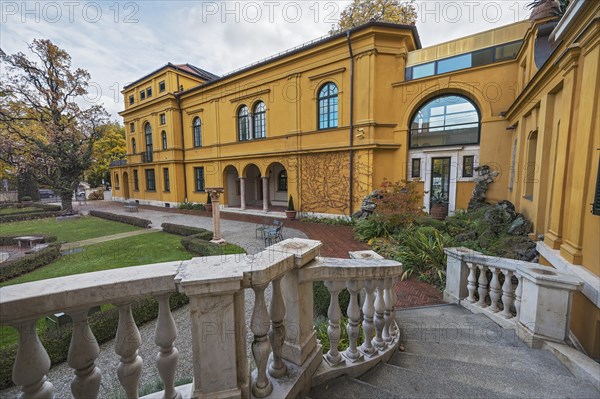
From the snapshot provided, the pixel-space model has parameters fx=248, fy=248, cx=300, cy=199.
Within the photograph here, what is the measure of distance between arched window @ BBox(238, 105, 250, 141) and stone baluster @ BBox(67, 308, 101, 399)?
15.8 metres

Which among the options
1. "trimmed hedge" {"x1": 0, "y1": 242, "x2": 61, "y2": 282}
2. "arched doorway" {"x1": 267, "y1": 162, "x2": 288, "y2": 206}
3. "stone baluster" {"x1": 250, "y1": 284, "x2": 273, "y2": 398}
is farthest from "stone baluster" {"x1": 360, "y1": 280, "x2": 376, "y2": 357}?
"arched doorway" {"x1": 267, "y1": 162, "x2": 288, "y2": 206}

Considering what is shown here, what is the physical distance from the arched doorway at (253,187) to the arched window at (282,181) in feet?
4.90

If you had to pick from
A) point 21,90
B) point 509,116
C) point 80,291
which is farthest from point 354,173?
point 21,90

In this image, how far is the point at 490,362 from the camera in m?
2.52

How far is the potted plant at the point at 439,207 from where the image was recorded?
10.8m

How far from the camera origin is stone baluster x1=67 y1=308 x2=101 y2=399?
48.3 inches

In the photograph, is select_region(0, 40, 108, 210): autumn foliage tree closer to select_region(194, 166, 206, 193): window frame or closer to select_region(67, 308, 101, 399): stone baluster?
select_region(194, 166, 206, 193): window frame

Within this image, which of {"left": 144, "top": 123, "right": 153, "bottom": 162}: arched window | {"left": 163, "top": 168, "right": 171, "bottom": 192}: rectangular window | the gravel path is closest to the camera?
the gravel path

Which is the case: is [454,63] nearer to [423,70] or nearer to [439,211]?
[423,70]

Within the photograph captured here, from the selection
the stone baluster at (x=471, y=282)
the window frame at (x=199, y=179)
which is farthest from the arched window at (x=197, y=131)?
the stone baluster at (x=471, y=282)

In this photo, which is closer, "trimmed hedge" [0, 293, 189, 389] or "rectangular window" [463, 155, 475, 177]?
"trimmed hedge" [0, 293, 189, 389]

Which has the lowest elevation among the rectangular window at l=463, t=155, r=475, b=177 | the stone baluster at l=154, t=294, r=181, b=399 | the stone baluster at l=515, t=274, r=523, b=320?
the stone baluster at l=515, t=274, r=523, b=320

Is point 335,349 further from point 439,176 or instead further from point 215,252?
point 439,176

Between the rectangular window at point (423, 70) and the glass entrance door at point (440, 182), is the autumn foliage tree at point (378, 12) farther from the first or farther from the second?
the glass entrance door at point (440, 182)
